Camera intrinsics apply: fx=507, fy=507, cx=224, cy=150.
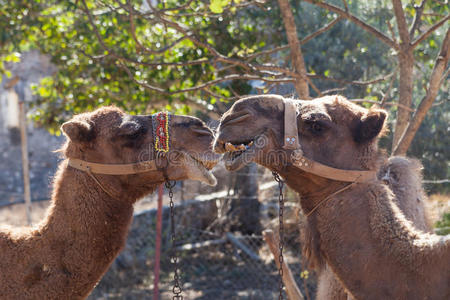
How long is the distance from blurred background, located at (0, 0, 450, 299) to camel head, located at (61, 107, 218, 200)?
5.94 ft

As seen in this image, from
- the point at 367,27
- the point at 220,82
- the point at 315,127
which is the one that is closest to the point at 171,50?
the point at 220,82

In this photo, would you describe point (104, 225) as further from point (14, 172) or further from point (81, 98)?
point (14, 172)

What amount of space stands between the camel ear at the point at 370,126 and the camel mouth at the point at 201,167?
0.85 meters

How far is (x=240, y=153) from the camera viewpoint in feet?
8.61

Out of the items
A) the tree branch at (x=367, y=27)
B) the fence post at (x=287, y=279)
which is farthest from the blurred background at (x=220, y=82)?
the fence post at (x=287, y=279)

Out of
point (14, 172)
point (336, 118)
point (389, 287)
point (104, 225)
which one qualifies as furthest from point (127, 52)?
point (14, 172)

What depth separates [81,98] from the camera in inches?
265

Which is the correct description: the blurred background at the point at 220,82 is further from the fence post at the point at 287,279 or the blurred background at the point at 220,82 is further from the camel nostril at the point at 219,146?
the camel nostril at the point at 219,146

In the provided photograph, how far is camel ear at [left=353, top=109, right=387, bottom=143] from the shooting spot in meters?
2.65

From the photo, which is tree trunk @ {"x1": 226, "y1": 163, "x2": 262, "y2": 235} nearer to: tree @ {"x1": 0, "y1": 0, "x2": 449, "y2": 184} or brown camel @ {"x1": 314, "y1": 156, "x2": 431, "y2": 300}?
tree @ {"x1": 0, "y1": 0, "x2": 449, "y2": 184}

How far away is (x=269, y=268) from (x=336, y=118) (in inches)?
237

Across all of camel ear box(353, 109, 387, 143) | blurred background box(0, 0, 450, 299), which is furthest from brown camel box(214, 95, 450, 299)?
blurred background box(0, 0, 450, 299)

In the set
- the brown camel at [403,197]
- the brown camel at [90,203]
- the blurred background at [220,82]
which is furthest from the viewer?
the blurred background at [220,82]

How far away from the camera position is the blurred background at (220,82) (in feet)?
19.4
